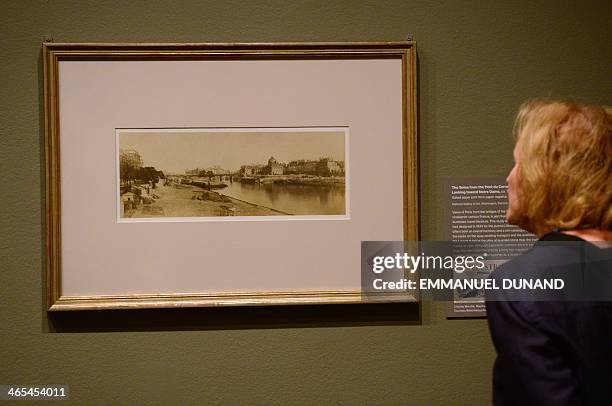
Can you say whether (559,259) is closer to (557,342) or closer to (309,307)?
(557,342)

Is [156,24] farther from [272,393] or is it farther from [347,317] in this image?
[272,393]

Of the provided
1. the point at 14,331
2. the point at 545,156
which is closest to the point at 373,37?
the point at 545,156

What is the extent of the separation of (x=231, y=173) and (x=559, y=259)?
2.89ft

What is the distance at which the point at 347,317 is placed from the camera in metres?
1.46

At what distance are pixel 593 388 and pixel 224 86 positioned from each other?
42.7 inches

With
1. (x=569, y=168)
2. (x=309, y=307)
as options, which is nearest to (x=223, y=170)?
(x=309, y=307)

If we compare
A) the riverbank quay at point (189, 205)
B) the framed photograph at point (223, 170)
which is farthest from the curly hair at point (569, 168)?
the riverbank quay at point (189, 205)

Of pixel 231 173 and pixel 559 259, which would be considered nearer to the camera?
pixel 559 259

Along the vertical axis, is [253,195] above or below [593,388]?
above

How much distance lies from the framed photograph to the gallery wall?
61mm

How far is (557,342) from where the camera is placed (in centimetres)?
77

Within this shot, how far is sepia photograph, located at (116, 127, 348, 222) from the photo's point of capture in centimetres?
140

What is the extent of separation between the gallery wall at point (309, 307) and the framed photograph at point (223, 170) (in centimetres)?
6

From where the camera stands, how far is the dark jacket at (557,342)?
30.1 inches
